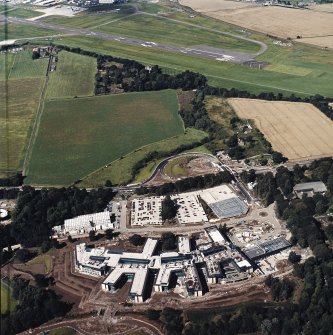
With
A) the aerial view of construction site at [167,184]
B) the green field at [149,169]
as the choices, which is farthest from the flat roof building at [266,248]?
the green field at [149,169]

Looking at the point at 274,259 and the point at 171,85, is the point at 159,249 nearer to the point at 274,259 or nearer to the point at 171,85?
the point at 274,259

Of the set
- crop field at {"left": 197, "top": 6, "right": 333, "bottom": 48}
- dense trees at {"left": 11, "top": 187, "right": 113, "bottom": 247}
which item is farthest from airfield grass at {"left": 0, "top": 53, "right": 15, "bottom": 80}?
crop field at {"left": 197, "top": 6, "right": 333, "bottom": 48}

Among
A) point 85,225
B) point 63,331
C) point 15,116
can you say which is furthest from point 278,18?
point 63,331

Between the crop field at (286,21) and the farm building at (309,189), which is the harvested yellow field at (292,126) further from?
the crop field at (286,21)

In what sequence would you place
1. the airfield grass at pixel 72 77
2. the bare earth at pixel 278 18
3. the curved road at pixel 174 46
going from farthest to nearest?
1. the bare earth at pixel 278 18
2. the curved road at pixel 174 46
3. the airfield grass at pixel 72 77

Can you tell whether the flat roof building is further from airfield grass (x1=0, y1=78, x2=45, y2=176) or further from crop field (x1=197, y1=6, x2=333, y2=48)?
crop field (x1=197, y1=6, x2=333, y2=48)

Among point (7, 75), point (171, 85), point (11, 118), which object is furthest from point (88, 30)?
point (11, 118)

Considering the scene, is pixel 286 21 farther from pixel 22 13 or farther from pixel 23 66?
pixel 22 13
